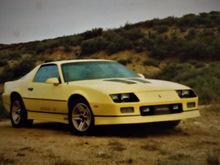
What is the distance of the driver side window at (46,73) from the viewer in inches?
426

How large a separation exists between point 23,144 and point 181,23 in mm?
36356

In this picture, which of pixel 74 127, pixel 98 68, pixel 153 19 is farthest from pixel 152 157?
pixel 153 19

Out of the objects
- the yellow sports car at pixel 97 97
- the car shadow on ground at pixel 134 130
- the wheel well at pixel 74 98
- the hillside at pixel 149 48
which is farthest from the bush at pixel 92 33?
the wheel well at pixel 74 98

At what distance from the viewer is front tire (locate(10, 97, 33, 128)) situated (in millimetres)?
11516

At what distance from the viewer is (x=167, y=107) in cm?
959

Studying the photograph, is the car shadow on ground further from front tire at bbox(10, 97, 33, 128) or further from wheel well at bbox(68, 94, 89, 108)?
front tire at bbox(10, 97, 33, 128)

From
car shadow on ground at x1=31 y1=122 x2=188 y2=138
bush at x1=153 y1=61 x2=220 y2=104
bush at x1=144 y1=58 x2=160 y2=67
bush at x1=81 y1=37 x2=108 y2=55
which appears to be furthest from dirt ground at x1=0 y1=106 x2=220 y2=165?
bush at x1=81 y1=37 x2=108 y2=55

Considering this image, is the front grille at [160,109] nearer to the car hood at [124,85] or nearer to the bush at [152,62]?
the car hood at [124,85]

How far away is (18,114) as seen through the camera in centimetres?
1169

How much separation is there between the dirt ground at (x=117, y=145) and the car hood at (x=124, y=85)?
28.8 inches

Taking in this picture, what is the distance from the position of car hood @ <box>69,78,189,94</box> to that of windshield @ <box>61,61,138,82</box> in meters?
0.32

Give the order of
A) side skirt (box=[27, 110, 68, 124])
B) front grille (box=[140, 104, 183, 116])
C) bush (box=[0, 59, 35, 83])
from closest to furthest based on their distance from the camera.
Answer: front grille (box=[140, 104, 183, 116]), side skirt (box=[27, 110, 68, 124]), bush (box=[0, 59, 35, 83])

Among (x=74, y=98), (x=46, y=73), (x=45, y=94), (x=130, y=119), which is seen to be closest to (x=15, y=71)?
(x=46, y=73)

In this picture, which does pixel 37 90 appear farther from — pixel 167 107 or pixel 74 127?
pixel 167 107
